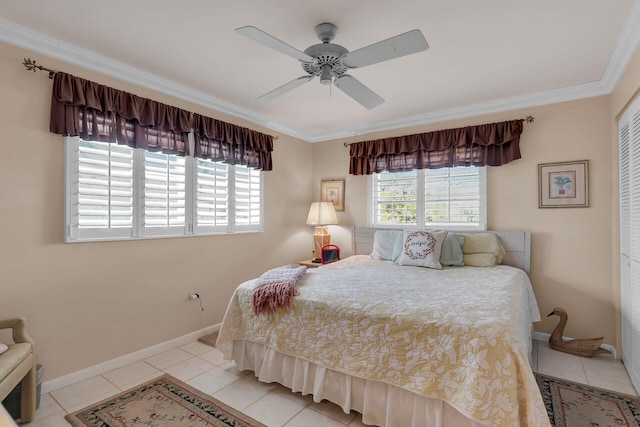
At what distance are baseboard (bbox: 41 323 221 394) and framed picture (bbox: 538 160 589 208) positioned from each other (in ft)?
12.4

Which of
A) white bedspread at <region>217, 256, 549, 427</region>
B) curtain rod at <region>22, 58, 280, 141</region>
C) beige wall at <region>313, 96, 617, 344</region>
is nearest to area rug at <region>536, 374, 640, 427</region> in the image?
white bedspread at <region>217, 256, 549, 427</region>

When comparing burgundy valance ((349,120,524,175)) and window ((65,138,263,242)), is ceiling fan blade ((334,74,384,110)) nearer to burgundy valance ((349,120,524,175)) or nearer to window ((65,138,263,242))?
burgundy valance ((349,120,524,175))

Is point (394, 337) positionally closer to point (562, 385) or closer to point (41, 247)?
point (562, 385)

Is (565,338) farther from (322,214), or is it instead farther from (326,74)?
(326,74)

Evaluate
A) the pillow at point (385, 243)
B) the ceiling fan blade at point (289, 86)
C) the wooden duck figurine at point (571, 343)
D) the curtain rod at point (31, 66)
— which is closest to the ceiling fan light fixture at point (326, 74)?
the ceiling fan blade at point (289, 86)

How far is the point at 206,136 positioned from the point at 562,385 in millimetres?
3746

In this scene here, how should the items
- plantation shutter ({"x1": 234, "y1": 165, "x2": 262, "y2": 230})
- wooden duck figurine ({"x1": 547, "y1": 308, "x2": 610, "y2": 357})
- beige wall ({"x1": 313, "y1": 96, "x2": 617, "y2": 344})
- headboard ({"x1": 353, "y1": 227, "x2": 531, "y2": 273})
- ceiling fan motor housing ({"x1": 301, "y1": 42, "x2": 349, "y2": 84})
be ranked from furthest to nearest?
1. plantation shutter ({"x1": 234, "y1": 165, "x2": 262, "y2": 230})
2. headboard ({"x1": 353, "y1": 227, "x2": 531, "y2": 273})
3. beige wall ({"x1": 313, "y1": 96, "x2": 617, "y2": 344})
4. wooden duck figurine ({"x1": 547, "y1": 308, "x2": 610, "y2": 357})
5. ceiling fan motor housing ({"x1": 301, "y1": 42, "x2": 349, "y2": 84})

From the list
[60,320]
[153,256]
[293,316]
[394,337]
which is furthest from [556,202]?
[60,320]

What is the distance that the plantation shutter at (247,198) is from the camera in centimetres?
379

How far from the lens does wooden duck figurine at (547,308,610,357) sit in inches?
113

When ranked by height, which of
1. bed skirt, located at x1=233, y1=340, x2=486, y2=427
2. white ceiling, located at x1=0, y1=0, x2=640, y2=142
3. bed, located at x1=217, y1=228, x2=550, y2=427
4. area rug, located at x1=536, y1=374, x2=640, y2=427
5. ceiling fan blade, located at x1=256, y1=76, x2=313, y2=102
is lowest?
area rug, located at x1=536, y1=374, x2=640, y2=427

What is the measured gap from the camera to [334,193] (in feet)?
15.4

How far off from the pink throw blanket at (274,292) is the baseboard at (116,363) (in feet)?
4.28

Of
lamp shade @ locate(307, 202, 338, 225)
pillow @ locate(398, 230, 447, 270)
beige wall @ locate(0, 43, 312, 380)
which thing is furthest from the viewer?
lamp shade @ locate(307, 202, 338, 225)
